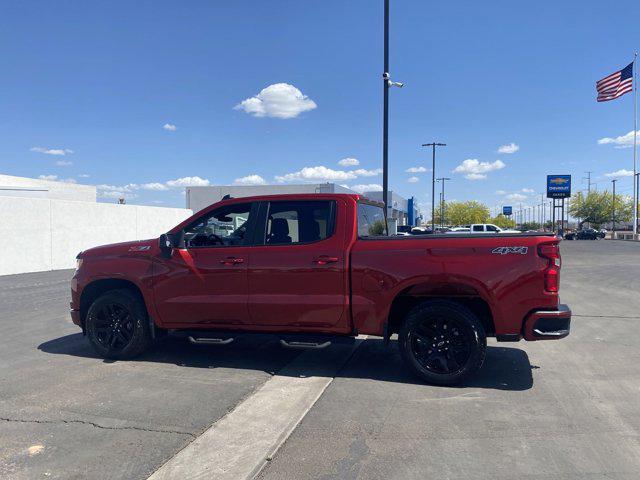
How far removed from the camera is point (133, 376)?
18.0 feet

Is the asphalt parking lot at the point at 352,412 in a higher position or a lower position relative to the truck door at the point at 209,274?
lower

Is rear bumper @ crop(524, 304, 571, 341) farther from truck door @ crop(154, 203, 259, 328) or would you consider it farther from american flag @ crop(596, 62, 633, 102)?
american flag @ crop(596, 62, 633, 102)

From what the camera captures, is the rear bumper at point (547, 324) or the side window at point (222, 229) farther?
the side window at point (222, 229)

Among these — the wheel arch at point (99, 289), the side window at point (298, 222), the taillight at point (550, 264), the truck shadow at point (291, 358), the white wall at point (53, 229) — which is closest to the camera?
the taillight at point (550, 264)

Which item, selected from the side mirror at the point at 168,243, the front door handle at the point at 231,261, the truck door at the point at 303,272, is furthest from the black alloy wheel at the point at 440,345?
the side mirror at the point at 168,243

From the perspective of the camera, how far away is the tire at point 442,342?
4996 mm

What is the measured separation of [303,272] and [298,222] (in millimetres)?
634

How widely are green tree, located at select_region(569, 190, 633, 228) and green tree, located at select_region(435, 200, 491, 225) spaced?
2028cm

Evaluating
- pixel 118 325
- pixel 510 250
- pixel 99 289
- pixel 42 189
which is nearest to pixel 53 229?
pixel 99 289

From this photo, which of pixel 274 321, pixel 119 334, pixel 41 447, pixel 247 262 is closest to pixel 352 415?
pixel 274 321

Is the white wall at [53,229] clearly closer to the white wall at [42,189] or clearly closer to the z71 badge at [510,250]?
the z71 badge at [510,250]

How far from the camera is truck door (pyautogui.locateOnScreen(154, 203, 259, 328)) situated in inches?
222

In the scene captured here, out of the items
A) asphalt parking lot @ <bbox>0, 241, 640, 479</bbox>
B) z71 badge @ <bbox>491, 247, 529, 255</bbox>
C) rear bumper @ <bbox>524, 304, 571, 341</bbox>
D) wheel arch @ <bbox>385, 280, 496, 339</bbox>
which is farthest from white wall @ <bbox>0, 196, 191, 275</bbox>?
rear bumper @ <bbox>524, 304, 571, 341</bbox>

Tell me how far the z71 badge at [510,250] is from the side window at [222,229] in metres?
2.73
